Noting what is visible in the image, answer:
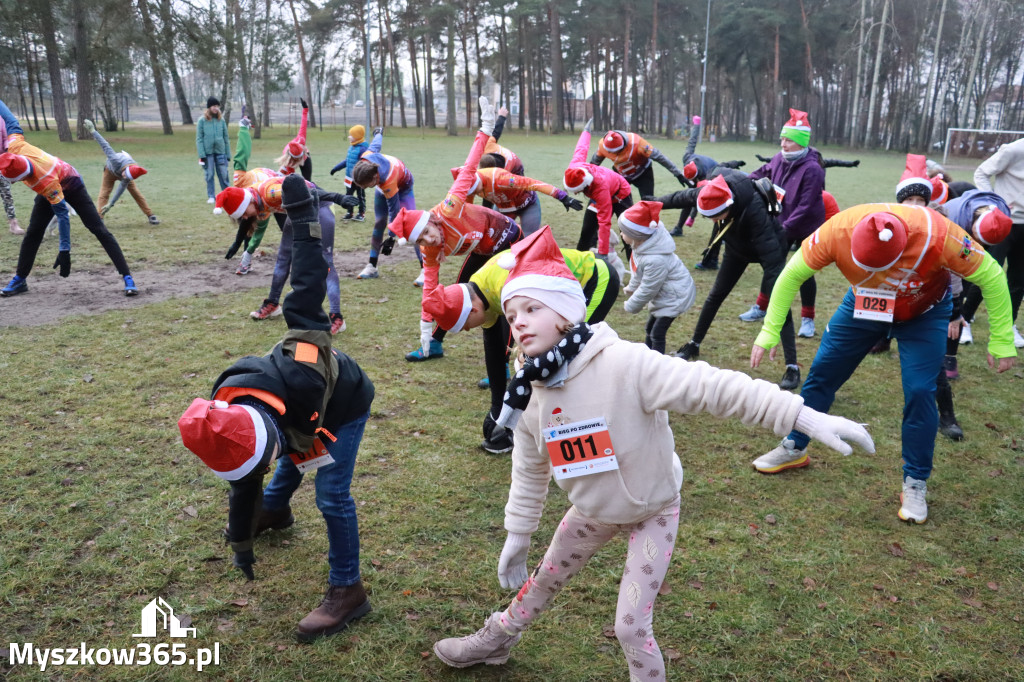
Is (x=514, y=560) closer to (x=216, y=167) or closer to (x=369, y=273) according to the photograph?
(x=369, y=273)

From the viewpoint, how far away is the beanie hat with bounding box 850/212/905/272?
380 centimetres

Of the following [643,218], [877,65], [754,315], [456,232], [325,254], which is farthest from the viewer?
[877,65]

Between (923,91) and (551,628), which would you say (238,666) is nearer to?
(551,628)

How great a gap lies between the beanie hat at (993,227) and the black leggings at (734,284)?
1602 mm

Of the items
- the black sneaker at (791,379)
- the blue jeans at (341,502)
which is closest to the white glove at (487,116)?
the black sneaker at (791,379)

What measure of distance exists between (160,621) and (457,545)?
155 centimetres

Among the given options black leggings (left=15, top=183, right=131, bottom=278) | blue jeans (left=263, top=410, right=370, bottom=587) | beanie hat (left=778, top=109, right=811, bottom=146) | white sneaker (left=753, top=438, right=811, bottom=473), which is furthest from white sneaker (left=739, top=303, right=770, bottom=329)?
black leggings (left=15, top=183, right=131, bottom=278)

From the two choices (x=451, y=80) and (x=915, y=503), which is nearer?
(x=915, y=503)

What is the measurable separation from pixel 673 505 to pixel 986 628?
1.98 m

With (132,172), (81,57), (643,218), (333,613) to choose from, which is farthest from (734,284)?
(81,57)

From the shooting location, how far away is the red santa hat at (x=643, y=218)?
6.21m

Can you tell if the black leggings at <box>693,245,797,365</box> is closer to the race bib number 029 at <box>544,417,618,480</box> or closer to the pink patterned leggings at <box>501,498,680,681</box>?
the pink patterned leggings at <box>501,498,680,681</box>

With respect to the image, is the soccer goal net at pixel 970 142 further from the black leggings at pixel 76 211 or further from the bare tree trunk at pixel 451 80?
the black leggings at pixel 76 211

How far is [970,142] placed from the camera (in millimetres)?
35000
